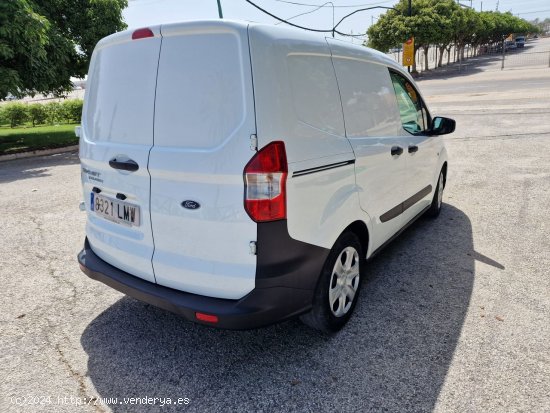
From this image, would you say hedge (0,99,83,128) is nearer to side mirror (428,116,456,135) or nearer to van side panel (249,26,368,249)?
side mirror (428,116,456,135)

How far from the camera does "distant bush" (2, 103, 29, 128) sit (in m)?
23.0

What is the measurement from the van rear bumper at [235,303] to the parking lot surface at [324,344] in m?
0.44

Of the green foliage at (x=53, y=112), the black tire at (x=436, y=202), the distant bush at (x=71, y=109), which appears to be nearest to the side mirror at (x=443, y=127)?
the black tire at (x=436, y=202)

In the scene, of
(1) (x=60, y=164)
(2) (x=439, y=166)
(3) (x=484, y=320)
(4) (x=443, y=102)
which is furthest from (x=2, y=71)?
(4) (x=443, y=102)

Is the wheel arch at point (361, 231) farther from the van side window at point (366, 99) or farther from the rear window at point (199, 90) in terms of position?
the rear window at point (199, 90)

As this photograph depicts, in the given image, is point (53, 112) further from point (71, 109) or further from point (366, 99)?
point (366, 99)

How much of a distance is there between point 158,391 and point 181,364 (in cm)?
25

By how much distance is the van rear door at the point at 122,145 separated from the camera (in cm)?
238

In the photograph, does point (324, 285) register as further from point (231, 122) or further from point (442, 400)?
point (231, 122)

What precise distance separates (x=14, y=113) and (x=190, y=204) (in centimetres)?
2573

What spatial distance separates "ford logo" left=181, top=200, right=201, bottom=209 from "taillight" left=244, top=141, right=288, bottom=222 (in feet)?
0.91

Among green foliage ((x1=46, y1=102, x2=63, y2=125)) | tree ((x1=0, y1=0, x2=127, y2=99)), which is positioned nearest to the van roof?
tree ((x1=0, y1=0, x2=127, y2=99))

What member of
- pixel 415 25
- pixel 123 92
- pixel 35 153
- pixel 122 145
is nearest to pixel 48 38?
pixel 35 153

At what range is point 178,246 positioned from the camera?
2320 mm
